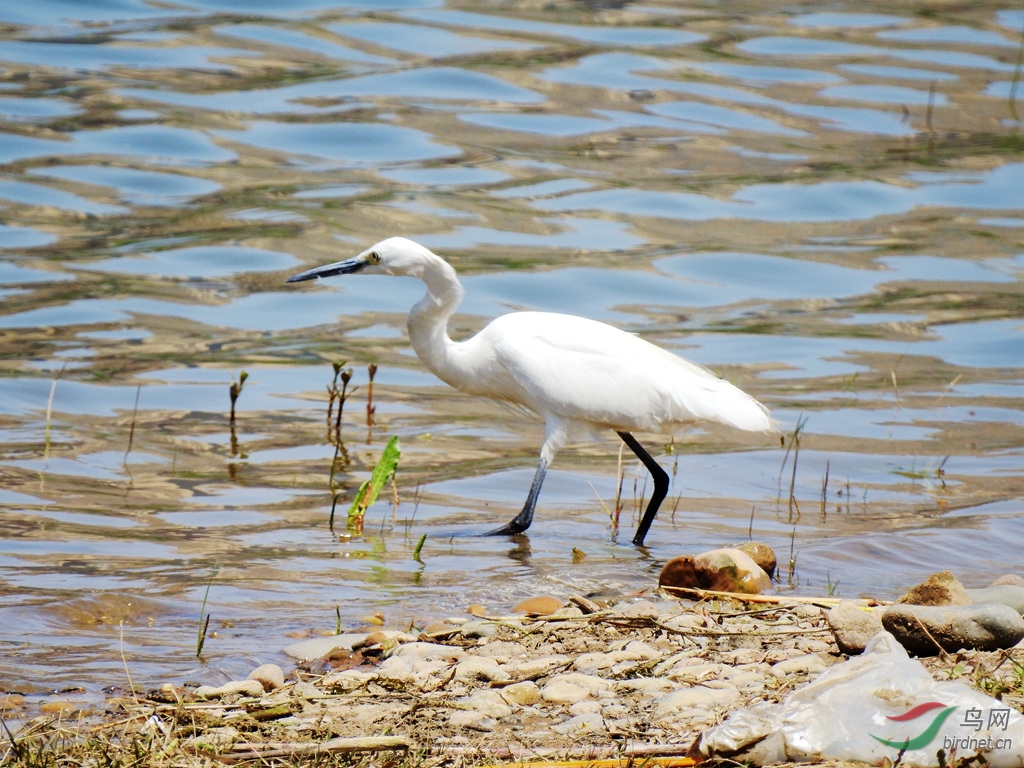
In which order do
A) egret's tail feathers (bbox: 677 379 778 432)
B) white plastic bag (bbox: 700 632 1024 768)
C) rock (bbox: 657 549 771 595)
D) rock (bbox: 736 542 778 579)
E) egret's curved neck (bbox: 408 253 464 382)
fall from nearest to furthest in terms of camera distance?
white plastic bag (bbox: 700 632 1024 768), rock (bbox: 657 549 771 595), rock (bbox: 736 542 778 579), egret's tail feathers (bbox: 677 379 778 432), egret's curved neck (bbox: 408 253 464 382)

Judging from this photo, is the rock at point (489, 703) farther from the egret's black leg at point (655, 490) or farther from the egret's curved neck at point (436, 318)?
the egret's curved neck at point (436, 318)

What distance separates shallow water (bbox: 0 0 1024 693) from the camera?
595 centimetres

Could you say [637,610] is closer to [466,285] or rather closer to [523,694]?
[523,694]

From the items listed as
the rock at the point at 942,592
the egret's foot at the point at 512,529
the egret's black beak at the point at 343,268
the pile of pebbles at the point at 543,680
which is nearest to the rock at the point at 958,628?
the pile of pebbles at the point at 543,680

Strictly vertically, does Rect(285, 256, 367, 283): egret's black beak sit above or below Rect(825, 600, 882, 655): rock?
above

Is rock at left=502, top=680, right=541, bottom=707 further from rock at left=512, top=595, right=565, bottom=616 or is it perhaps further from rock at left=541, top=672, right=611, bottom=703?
rock at left=512, top=595, right=565, bottom=616

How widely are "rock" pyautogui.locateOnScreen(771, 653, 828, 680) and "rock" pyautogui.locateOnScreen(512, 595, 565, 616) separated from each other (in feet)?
3.72

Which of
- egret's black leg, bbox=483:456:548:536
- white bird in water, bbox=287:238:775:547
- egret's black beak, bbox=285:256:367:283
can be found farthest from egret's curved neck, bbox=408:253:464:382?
egret's black leg, bbox=483:456:548:536

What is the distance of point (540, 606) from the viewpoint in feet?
15.8

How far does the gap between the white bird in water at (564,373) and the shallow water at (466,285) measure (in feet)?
1.68

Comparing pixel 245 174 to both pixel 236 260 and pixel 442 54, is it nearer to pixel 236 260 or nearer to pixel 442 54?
pixel 236 260

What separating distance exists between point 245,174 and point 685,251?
4.82 metres

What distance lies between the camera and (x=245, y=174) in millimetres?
14625

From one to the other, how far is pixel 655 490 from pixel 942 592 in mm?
2742
